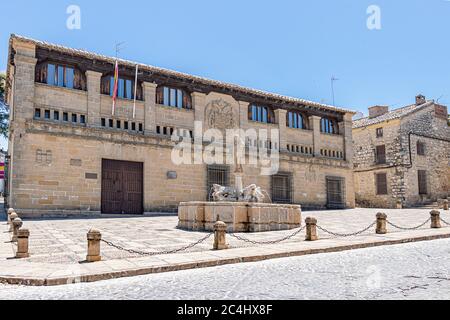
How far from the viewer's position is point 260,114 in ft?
84.9

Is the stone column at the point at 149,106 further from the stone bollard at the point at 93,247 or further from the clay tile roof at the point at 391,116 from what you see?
the clay tile roof at the point at 391,116

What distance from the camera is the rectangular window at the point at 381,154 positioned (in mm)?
32406

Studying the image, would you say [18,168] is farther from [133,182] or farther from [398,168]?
[398,168]

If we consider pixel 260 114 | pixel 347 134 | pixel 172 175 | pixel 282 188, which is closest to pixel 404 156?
pixel 347 134

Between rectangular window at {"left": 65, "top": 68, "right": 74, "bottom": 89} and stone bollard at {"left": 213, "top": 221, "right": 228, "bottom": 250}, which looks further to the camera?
rectangular window at {"left": 65, "top": 68, "right": 74, "bottom": 89}

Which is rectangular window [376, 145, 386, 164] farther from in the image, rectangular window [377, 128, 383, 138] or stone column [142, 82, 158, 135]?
stone column [142, 82, 158, 135]

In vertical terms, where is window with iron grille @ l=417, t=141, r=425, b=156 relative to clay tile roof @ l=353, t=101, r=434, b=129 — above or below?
below

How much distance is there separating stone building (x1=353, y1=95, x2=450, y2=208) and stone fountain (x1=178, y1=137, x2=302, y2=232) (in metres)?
21.0

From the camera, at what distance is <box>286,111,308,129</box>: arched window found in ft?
88.7

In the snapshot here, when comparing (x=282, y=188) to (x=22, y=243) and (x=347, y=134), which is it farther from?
(x=22, y=243)

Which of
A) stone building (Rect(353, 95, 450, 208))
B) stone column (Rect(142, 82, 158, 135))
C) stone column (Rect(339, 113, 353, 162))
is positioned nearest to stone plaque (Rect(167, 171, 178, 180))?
stone column (Rect(142, 82, 158, 135))

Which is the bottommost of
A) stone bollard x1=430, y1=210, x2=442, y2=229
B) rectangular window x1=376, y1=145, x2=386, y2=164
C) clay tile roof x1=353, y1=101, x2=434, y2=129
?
stone bollard x1=430, y1=210, x2=442, y2=229

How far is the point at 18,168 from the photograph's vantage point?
54.4 feet

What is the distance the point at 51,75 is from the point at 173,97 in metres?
6.56
